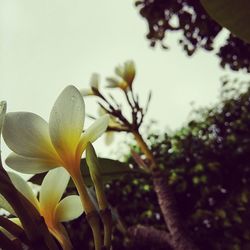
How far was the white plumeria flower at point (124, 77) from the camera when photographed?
125cm

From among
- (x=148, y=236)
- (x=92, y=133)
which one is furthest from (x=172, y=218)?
(x=92, y=133)

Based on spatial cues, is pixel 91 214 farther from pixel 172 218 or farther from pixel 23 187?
pixel 172 218

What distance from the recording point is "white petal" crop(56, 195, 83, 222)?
427mm

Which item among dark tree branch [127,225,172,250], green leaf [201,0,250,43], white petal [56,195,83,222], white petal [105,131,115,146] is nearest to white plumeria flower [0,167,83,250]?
white petal [56,195,83,222]

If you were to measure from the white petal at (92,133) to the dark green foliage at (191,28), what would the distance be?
147 cm

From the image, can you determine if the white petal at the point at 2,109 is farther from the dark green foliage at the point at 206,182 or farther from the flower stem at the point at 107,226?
the dark green foliage at the point at 206,182

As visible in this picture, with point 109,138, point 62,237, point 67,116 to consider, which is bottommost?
point 109,138

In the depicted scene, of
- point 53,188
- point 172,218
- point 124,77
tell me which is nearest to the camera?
point 53,188

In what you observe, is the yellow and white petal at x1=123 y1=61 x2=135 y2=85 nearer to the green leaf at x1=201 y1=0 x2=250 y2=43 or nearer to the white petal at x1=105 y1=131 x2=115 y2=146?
the white petal at x1=105 y1=131 x2=115 y2=146

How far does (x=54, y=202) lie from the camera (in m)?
0.42

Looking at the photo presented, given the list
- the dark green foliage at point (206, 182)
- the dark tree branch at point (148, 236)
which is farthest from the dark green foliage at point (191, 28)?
the dark tree branch at point (148, 236)

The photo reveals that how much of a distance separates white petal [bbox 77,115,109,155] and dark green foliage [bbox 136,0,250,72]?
147 centimetres

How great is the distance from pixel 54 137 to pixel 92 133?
0.13 ft

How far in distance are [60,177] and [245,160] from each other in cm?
192
